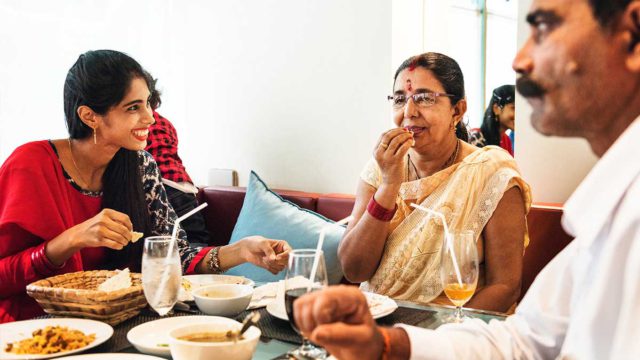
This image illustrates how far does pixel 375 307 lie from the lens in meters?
1.35

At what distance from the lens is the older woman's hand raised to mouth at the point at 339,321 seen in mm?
848

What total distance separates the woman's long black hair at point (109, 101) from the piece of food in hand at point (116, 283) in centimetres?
59

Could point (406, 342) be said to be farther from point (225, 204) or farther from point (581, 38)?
point (225, 204)

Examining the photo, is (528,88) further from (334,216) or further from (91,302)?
(334,216)

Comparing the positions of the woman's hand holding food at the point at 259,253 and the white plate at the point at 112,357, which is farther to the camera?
the woman's hand holding food at the point at 259,253

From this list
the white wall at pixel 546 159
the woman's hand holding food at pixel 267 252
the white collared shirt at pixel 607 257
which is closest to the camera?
the white collared shirt at pixel 607 257

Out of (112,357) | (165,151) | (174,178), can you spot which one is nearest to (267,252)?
(112,357)

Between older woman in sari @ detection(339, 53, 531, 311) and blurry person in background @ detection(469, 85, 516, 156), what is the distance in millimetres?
1137

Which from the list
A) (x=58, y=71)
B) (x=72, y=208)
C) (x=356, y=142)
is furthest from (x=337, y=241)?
(x=58, y=71)

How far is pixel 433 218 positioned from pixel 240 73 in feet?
5.96

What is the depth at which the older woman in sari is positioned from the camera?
6.08ft

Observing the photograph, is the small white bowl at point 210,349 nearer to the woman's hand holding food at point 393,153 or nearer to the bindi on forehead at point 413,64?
the woman's hand holding food at point 393,153

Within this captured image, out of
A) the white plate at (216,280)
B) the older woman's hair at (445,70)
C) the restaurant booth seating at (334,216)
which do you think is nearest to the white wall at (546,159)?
the restaurant booth seating at (334,216)

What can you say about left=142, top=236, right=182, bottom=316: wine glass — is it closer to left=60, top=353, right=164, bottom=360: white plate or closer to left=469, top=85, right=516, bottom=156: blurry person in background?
left=60, top=353, right=164, bottom=360: white plate
